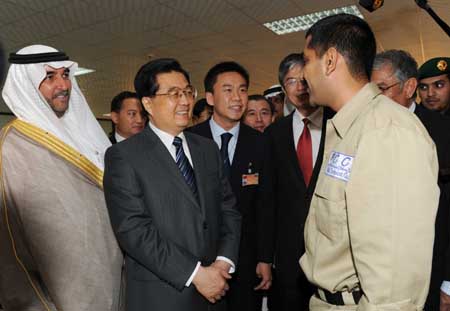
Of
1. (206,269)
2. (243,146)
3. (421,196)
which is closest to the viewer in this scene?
(421,196)

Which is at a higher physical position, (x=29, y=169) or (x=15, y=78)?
(x=15, y=78)

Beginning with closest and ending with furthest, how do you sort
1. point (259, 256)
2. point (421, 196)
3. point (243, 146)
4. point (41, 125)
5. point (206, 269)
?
point (421, 196)
point (206, 269)
point (41, 125)
point (259, 256)
point (243, 146)


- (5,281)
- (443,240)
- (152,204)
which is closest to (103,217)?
(152,204)

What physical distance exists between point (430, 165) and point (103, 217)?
1339 millimetres

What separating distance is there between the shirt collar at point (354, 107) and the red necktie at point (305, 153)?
84 centimetres

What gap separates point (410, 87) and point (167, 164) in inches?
48.2

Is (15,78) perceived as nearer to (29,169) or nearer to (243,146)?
(29,169)

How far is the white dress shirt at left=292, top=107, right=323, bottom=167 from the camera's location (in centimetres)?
203

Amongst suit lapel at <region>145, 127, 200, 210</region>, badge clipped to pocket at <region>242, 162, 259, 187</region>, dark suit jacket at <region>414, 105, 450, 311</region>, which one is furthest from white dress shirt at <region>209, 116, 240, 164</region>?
dark suit jacket at <region>414, 105, 450, 311</region>

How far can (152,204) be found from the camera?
63.2 inches

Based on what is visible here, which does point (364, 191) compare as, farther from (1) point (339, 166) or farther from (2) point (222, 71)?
(2) point (222, 71)

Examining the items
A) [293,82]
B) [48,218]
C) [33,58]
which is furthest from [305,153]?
[33,58]

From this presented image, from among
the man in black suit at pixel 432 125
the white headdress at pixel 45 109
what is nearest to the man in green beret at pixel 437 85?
the man in black suit at pixel 432 125

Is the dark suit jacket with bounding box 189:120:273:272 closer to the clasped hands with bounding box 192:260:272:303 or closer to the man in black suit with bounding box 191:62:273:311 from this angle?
the man in black suit with bounding box 191:62:273:311
